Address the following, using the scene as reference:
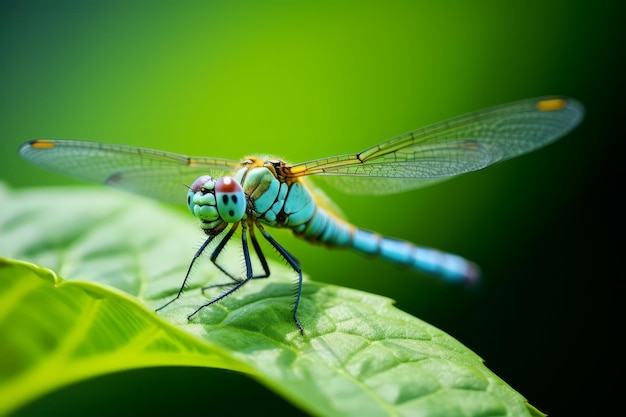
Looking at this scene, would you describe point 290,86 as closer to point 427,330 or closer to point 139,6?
point 139,6

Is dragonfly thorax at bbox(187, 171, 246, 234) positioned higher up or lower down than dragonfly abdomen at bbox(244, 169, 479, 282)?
higher up

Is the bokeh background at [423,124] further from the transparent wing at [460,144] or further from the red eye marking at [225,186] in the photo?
the red eye marking at [225,186]

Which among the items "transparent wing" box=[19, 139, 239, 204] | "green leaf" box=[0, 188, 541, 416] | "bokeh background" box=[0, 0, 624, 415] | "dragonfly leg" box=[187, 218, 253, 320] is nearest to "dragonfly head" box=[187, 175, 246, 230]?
"dragonfly leg" box=[187, 218, 253, 320]

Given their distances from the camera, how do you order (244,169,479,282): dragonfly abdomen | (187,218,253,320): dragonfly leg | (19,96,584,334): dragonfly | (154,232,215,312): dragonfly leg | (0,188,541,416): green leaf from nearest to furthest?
(0,188,541,416): green leaf, (187,218,253,320): dragonfly leg, (154,232,215,312): dragonfly leg, (19,96,584,334): dragonfly, (244,169,479,282): dragonfly abdomen

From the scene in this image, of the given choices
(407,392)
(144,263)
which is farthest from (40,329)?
(407,392)

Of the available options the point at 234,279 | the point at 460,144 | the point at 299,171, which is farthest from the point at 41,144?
the point at 460,144

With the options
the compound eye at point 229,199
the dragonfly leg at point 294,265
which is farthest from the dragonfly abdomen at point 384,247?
the compound eye at point 229,199

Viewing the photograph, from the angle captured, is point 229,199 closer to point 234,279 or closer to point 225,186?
point 225,186

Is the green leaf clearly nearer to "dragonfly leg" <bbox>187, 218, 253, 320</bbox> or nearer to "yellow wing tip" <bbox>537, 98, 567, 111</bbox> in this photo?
"dragonfly leg" <bbox>187, 218, 253, 320</bbox>
